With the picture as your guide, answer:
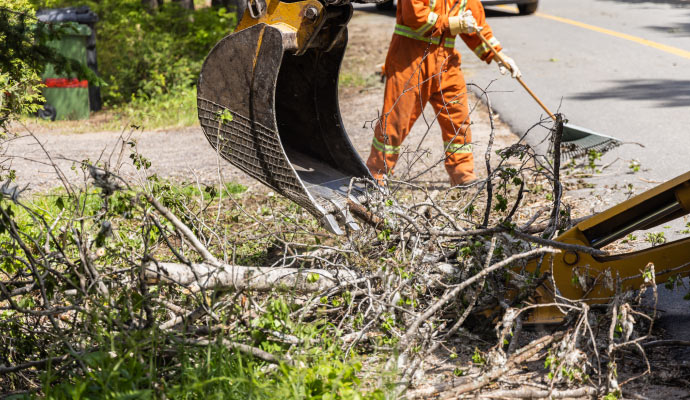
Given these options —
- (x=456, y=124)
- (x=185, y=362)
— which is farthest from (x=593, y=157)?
(x=185, y=362)

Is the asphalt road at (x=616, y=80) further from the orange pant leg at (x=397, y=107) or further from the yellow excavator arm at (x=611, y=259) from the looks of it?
the orange pant leg at (x=397, y=107)

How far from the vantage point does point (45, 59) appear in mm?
3734

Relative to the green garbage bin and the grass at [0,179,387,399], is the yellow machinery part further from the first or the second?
the green garbage bin

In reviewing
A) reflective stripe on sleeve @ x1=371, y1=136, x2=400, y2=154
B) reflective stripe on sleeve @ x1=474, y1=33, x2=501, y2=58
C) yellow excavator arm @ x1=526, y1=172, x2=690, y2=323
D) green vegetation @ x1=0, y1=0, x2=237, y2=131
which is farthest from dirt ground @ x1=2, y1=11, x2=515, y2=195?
yellow excavator arm @ x1=526, y1=172, x2=690, y2=323

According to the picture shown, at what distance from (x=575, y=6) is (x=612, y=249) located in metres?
14.1

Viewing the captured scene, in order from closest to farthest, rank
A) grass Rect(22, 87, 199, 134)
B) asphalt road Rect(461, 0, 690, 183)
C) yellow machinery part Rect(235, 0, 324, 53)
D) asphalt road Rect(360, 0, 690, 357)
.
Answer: yellow machinery part Rect(235, 0, 324, 53) → asphalt road Rect(360, 0, 690, 357) → asphalt road Rect(461, 0, 690, 183) → grass Rect(22, 87, 199, 134)

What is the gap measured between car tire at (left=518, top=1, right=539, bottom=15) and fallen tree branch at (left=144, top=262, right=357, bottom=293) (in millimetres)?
14515

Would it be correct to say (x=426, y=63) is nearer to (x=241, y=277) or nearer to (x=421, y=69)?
(x=421, y=69)

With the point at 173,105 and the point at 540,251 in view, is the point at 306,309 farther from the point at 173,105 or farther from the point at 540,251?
the point at 173,105

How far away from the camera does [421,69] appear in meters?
5.89

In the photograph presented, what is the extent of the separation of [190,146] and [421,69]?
3.68 meters

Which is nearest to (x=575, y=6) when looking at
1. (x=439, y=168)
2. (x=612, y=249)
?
(x=439, y=168)

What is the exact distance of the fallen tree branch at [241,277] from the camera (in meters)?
3.41

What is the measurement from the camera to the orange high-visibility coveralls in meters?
5.73
